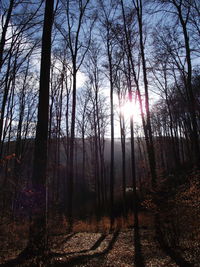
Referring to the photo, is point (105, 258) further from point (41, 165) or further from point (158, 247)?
point (41, 165)

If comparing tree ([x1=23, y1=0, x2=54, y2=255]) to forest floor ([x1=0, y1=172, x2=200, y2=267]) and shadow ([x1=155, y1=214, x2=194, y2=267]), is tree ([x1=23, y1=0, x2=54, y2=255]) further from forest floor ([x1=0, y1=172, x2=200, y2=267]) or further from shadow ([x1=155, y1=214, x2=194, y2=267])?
shadow ([x1=155, y1=214, x2=194, y2=267])

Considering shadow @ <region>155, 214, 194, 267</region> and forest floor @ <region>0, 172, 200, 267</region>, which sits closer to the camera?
shadow @ <region>155, 214, 194, 267</region>

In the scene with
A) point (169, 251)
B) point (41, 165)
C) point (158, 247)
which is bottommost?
point (158, 247)

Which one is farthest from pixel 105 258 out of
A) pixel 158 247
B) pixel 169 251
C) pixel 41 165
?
pixel 41 165

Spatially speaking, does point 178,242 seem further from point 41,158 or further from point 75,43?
point 75,43

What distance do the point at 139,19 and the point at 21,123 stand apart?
11.7 meters

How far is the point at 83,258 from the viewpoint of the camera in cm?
486

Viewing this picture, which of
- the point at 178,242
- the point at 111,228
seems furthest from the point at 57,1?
the point at 111,228

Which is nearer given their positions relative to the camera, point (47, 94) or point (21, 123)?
point (47, 94)

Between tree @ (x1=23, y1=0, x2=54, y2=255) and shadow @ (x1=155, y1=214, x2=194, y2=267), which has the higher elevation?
tree @ (x1=23, y1=0, x2=54, y2=255)

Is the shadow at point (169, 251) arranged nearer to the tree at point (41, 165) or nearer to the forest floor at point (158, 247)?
the forest floor at point (158, 247)

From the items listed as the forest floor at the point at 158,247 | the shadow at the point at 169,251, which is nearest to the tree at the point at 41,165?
the forest floor at the point at 158,247

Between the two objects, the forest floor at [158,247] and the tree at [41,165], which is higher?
the tree at [41,165]

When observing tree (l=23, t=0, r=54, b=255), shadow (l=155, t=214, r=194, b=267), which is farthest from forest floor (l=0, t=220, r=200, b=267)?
tree (l=23, t=0, r=54, b=255)
